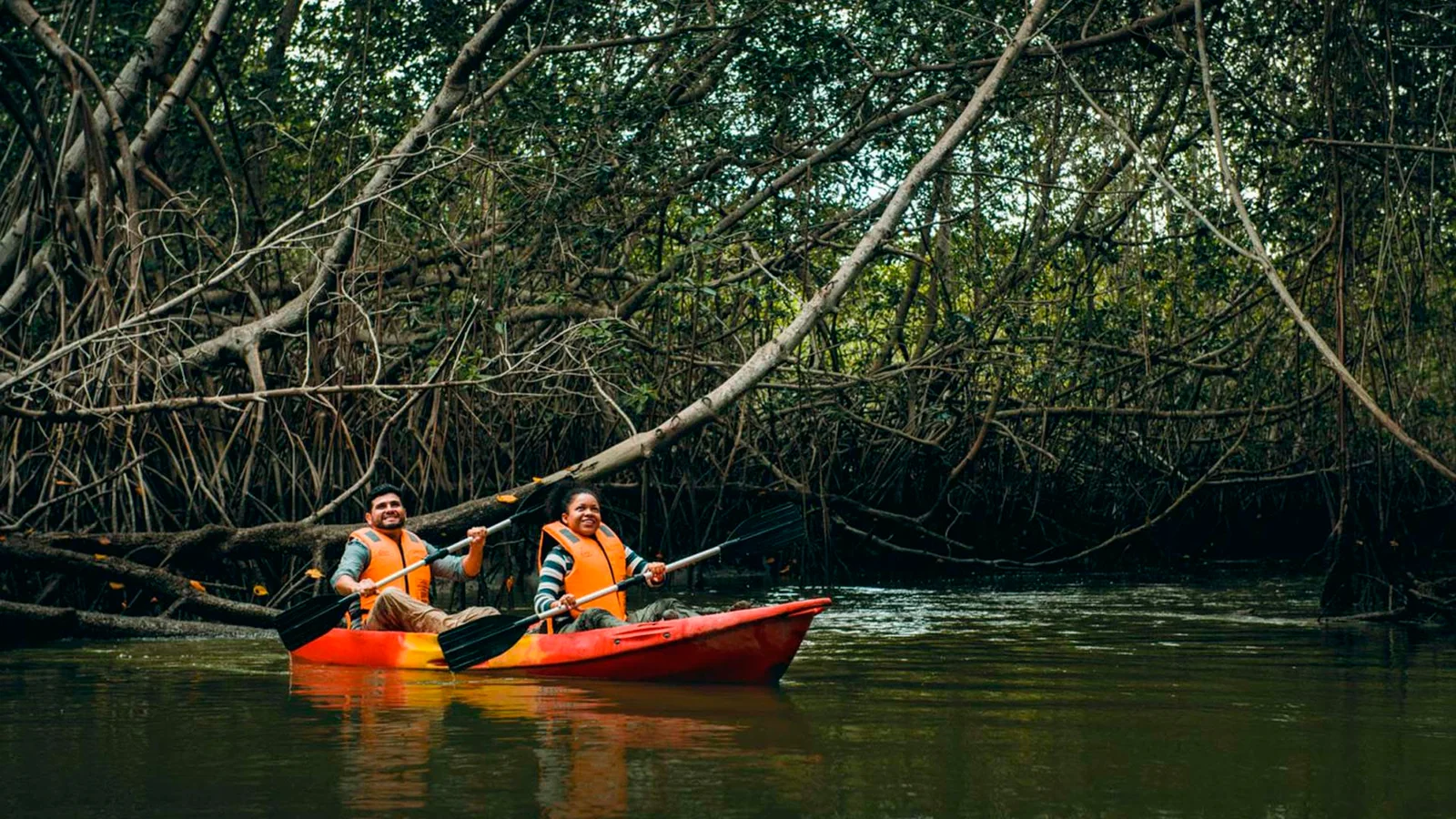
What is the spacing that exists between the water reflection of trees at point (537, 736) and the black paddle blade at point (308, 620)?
12.3 inches

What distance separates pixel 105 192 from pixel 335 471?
1871 mm

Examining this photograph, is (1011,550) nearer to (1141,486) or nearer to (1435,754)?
(1141,486)

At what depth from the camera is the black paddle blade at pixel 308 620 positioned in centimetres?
716

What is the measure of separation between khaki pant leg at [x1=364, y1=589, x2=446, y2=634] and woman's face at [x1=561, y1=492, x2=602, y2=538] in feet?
2.26

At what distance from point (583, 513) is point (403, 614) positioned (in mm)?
952

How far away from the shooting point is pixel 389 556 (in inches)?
299

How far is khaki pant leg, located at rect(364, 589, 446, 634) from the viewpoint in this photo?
730cm

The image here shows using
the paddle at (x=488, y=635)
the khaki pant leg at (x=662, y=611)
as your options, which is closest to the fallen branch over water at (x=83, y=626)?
the paddle at (x=488, y=635)

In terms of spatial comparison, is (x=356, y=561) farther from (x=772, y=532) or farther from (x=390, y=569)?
(x=772, y=532)

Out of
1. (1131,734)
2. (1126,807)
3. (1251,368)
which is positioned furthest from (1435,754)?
(1251,368)

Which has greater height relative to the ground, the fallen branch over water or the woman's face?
the woman's face

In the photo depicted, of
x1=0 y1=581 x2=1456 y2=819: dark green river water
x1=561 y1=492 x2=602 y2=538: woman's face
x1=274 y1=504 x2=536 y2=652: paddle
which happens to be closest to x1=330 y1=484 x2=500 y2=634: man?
x1=274 y1=504 x2=536 y2=652: paddle

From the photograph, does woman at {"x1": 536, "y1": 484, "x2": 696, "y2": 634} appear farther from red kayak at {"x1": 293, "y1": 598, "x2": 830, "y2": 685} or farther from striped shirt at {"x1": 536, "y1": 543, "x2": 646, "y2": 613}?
red kayak at {"x1": 293, "y1": 598, "x2": 830, "y2": 685}

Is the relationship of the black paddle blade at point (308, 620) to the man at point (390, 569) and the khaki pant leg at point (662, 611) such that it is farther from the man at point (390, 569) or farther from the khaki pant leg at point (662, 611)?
the khaki pant leg at point (662, 611)
